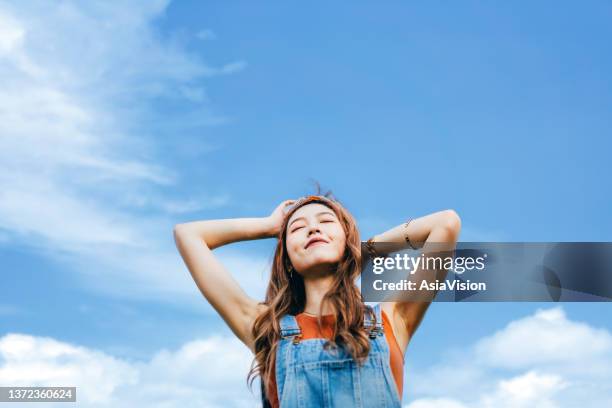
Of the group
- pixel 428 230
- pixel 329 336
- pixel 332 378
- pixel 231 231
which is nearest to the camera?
pixel 332 378

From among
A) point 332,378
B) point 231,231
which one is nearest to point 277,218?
point 231,231

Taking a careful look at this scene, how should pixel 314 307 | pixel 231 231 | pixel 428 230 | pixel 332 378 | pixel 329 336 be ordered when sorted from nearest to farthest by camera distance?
pixel 332 378 < pixel 329 336 < pixel 314 307 < pixel 428 230 < pixel 231 231

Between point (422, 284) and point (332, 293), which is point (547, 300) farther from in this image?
point (332, 293)

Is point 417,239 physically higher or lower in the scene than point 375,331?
higher

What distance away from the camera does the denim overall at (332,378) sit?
428 centimetres

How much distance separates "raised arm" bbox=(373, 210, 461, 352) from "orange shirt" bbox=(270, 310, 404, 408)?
0.25 feet

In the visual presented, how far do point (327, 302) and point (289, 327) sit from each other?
0.87 feet

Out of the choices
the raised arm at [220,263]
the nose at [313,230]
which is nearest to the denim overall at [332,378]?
the raised arm at [220,263]

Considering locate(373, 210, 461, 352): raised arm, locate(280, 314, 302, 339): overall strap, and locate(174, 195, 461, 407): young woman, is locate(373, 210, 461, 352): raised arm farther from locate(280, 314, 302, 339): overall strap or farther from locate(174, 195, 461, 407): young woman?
locate(280, 314, 302, 339): overall strap

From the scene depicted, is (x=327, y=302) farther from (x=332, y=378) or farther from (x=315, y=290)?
(x=332, y=378)

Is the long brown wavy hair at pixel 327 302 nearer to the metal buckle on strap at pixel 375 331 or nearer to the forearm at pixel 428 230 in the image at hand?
the metal buckle on strap at pixel 375 331

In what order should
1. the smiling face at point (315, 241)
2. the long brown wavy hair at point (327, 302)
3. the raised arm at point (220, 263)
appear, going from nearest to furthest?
1. the long brown wavy hair at point (327, 302)
2. the smiling face at point (315, 241)
3. the raised arm at point (220, 263)

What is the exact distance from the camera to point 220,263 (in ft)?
16.5

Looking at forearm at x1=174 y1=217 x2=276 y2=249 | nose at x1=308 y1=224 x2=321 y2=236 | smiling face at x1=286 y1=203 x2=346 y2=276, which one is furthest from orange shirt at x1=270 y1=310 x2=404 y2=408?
forearm at x1=174 y1=217 x2=276 y2=249
